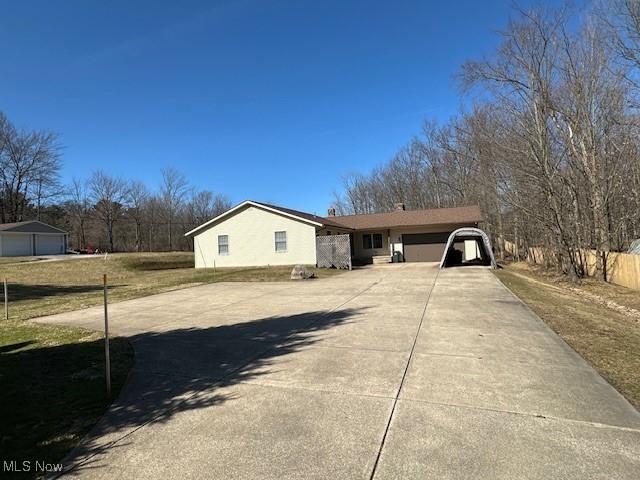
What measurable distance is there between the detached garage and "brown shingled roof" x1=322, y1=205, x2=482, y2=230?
97.2 ft

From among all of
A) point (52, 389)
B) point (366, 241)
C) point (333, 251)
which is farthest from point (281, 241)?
point (52, 389)

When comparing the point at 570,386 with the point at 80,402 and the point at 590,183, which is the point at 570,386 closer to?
the point at 80,402

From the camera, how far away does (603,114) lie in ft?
55.9

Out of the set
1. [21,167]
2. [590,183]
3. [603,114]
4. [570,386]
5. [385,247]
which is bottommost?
[570,386]

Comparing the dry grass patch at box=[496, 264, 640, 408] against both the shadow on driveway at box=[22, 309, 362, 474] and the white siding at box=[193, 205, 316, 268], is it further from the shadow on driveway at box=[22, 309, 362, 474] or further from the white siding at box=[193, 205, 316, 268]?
the white siding at box=[193, 205, 316, 268]

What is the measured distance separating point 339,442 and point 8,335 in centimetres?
766

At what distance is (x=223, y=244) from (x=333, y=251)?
8.17 meters

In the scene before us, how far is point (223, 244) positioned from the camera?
25047 millimetres

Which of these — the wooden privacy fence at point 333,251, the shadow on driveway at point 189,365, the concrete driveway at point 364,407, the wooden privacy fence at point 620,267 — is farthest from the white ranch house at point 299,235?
the concrete driveway at point 364,407

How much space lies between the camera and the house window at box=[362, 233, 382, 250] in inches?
1104

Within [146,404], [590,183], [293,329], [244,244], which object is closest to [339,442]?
[146,404]

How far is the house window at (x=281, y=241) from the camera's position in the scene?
23.5 metres

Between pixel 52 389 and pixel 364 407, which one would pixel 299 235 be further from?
pixel 364 407

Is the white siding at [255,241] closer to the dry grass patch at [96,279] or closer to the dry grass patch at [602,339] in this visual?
the dry grass patch at [96,279]
